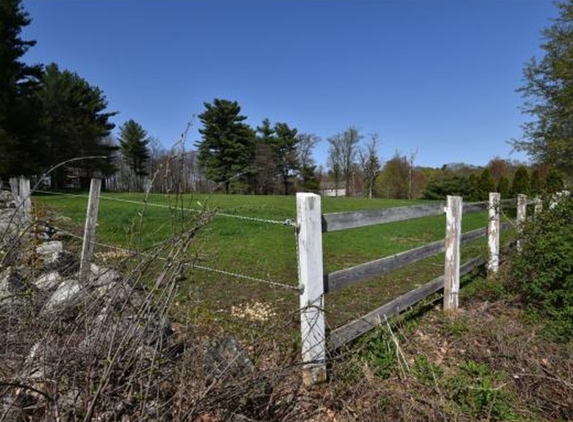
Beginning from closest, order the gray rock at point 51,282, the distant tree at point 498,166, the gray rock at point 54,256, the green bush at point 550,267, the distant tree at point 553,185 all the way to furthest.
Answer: the gray rock at point 51,282, the green bush at point 550,267, the gray rock at point 54,256, the distant tree at point 553,185, the distant tree at point 498,166

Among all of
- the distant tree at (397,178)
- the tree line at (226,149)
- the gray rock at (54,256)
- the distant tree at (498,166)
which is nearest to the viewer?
the gray rock at (54,256)

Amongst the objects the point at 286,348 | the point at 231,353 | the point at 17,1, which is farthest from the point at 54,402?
the point at 17,1

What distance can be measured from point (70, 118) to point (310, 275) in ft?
126

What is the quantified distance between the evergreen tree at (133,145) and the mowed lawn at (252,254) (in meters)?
36.5

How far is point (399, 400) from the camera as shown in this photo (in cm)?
241

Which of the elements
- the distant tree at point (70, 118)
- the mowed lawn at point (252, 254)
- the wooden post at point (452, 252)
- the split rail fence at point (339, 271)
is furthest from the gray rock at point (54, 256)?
the distant tree at point (70, 118)

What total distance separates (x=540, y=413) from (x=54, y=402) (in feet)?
9.38

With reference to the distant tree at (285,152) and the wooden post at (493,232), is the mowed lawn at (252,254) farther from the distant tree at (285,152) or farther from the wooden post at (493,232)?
the distant tree at (285,152)

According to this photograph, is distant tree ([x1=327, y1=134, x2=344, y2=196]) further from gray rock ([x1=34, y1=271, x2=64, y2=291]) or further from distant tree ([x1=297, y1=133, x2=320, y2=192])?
gray rock ([x1=34, y1=271, x2=64, y2=291])

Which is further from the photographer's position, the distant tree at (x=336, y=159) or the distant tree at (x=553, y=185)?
the distant tree at (x=336, y=159)

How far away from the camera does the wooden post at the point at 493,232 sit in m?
5.85

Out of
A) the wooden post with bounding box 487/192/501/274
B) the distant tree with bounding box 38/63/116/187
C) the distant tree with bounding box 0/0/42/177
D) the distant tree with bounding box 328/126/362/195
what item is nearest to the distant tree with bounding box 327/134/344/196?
the distant tree with bounding box 328/126/362/195

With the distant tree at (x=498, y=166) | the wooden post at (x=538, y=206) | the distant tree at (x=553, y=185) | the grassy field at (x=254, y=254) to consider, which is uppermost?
the distant tree at (x=498, y=166)

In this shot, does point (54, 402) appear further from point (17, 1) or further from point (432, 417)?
point (17, 1)
